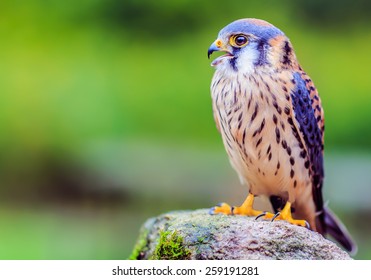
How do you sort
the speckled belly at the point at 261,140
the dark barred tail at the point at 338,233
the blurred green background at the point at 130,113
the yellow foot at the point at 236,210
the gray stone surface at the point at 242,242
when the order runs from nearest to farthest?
the gray stone surface at the point at 242,242 < the speckled belly at the point at 261,140 < the yellow foot at the point at 236,210 < the dark barred tail at the point at 338,233 < the blurred green background at the point at 130,113

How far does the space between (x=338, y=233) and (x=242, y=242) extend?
1.93 feet

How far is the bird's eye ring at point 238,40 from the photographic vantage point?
234 centimetres

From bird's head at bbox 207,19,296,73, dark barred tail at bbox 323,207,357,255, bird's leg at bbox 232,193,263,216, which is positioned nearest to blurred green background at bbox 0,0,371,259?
dark barred tail at bbox 323,207,357,255

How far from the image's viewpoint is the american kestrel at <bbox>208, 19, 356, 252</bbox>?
7.76 ft

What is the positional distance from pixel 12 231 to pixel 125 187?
0.77m

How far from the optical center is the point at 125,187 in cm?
479

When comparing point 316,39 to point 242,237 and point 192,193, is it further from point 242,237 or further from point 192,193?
point 242,237

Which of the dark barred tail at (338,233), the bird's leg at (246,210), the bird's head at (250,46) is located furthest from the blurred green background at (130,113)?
the bird's head at (250,46)

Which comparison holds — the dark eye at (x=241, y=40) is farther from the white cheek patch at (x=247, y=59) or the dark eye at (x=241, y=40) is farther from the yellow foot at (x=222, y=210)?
the yellow foot at (x=222, y=210)

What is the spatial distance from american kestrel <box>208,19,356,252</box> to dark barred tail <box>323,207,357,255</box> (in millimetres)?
206

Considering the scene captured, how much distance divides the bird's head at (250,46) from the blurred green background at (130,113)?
1.77 meters

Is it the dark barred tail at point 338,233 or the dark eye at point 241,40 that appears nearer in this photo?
the dark eye at point 241,40

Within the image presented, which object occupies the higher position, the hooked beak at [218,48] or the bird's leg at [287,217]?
the hooked beak at [218,48]
